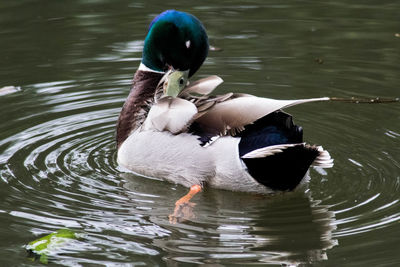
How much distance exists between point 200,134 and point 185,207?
53cm

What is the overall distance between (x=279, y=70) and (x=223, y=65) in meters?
0.65

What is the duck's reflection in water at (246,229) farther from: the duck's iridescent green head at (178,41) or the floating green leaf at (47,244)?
the duck's iridescent green head at (178,41)

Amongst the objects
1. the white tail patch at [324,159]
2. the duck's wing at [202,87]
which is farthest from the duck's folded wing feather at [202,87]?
the white tail patch at [324,159]

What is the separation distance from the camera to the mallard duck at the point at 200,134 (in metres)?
5.32

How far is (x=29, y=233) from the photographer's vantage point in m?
5.04

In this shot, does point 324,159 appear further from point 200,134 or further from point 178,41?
A: point 178,41

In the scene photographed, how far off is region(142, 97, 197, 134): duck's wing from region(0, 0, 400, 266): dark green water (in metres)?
0.51

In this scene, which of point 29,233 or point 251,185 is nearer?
point 29,233

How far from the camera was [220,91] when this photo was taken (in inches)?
309

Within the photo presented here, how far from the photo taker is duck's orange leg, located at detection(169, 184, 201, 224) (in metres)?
5.34

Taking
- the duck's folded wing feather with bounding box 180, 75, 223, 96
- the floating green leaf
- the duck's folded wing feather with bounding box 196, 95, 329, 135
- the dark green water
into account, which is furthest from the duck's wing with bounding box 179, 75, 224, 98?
the floating green leaf

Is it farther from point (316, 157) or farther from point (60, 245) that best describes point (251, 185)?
point (60, 245)

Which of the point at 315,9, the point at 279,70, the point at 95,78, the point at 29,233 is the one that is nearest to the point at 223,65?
the point at 279,70

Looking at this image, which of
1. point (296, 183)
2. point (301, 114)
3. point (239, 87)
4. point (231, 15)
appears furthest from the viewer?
point (231, 15)
